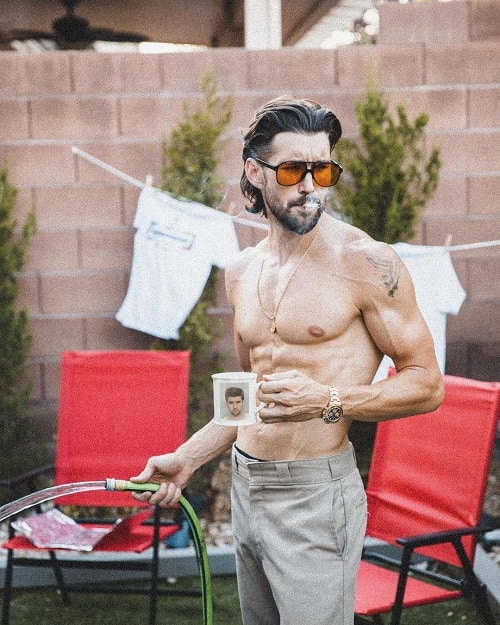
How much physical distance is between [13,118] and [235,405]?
401 cm

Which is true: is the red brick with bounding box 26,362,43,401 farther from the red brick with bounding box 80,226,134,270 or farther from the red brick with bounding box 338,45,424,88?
the red brick with bounding box 338,45,424,88

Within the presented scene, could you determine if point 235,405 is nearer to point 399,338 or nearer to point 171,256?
point 399,338

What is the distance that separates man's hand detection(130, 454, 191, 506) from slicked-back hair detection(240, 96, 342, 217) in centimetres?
85

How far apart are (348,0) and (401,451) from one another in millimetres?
6804

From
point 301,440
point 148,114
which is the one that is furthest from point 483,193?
point 301,440

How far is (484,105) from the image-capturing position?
5.55 m

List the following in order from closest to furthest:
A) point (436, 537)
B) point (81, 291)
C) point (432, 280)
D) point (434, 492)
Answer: point (436, 537), point (434, 492), point (432, 280), point (81, 291)

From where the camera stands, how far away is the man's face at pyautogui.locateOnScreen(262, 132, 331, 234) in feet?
7.23

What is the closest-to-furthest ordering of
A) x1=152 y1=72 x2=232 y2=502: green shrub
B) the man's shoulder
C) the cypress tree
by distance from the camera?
the man's shoulder
the cypress tree
x1=152 y1=72 x2=232 y2=502: green shrub

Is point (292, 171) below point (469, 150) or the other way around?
below

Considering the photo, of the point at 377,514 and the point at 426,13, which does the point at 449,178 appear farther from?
the point at 377,514

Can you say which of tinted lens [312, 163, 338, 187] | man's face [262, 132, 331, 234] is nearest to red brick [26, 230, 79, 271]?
man's face [262, 132, 331, 234]

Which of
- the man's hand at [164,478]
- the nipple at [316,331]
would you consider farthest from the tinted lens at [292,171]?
the man's hand at [164,478]

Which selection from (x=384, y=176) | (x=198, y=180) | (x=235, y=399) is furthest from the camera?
(x=198, y=180)
